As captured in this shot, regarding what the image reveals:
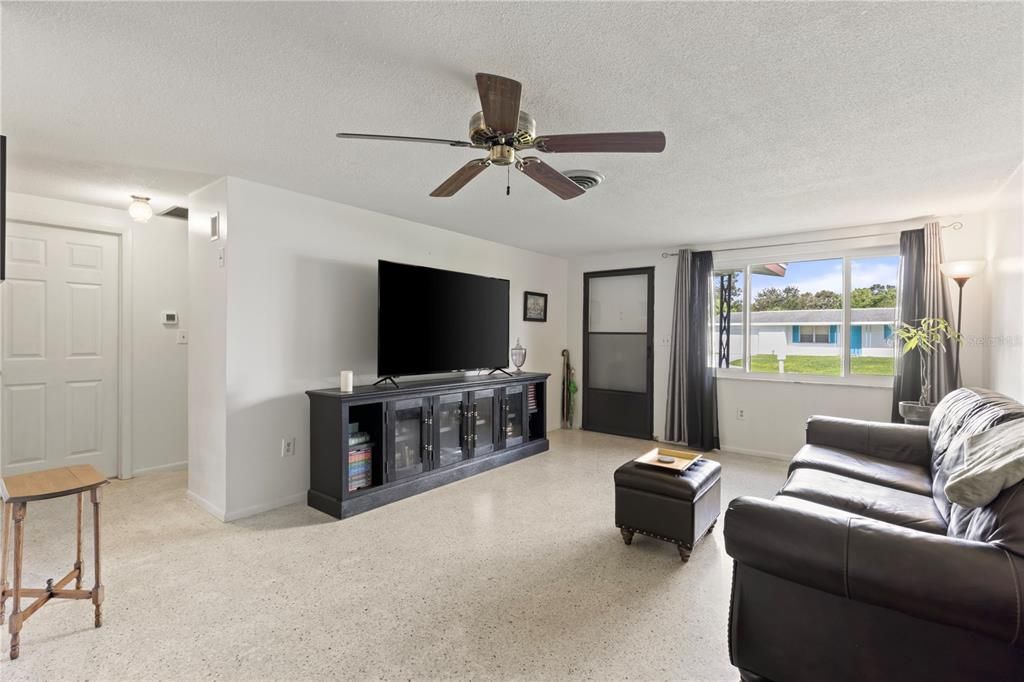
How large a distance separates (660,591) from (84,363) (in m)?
4.74

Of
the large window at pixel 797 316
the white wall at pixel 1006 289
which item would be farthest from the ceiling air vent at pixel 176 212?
the white wall at pixel 1006 289

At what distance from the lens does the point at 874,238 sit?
437 cm

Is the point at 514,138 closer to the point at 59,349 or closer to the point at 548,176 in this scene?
the point at 548,176

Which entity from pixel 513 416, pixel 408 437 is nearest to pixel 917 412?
pixel 513 416

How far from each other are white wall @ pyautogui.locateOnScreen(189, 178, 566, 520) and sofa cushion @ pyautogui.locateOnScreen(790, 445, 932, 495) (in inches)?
130

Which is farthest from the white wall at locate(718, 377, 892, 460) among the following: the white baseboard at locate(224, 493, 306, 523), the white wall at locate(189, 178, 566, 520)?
the white baseboard at locate(224, 493, 306, 523)

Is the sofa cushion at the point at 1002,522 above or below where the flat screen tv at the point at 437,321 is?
below

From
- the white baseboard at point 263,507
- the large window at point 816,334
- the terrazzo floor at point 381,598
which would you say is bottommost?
the terrazzo floor at point 381,598

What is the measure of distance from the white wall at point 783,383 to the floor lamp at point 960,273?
10cm

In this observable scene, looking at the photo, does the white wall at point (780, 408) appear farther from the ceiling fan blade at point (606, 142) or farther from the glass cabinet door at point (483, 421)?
the ceiling fan blade at point (606, 142)

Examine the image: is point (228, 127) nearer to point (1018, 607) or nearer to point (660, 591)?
point (660, 591)

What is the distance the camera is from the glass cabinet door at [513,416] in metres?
4.71

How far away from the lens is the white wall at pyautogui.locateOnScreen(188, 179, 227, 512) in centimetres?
320

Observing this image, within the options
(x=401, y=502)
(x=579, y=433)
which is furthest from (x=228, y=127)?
(x=579, y=433)
